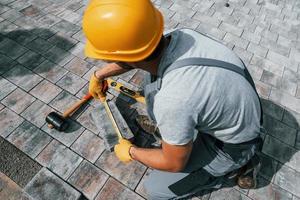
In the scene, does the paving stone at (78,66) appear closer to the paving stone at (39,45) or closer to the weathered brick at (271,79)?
→ the paving stone at (39,45)

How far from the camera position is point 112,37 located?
89.5 inches

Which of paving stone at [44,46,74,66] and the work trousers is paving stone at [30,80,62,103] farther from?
the work trousers

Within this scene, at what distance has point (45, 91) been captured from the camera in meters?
4.34

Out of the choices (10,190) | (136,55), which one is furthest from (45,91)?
(136,55)

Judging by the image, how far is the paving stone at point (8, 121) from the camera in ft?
12.6

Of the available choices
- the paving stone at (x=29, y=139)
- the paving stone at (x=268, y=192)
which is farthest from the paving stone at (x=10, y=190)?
the paving stone at (x=268, y=192)

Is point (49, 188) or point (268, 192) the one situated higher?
point (49, 188)

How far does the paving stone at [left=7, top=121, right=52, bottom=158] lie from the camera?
12.1ft

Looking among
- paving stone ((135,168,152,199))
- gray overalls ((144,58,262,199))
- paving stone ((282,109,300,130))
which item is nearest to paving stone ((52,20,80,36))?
gray overalls ((144,58,262,199))

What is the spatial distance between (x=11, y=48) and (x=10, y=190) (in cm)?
273

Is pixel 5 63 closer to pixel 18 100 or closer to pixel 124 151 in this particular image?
pixel 18 100

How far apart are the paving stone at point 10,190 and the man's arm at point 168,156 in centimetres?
163

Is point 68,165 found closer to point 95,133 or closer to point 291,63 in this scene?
point 95,133

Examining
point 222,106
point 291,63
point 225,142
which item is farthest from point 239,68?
point 291,63
